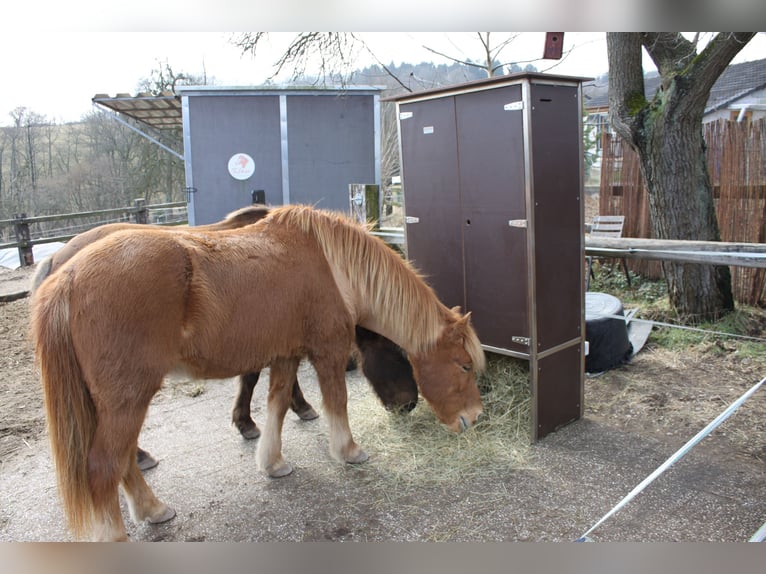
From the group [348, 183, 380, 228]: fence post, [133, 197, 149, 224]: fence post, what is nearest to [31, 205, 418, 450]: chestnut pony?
[348, 183, 380, 228]: fence post

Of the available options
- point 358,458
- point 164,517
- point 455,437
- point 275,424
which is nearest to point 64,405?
point 164,517

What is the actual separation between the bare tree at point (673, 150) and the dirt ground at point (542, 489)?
1585mm

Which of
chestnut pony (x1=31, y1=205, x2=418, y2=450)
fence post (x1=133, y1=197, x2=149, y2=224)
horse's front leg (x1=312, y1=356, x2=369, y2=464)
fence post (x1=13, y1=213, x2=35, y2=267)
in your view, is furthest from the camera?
fence post (x1=133, y1=197, x2=149, y2=224)

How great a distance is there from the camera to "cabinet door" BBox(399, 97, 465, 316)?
3543 millimetres

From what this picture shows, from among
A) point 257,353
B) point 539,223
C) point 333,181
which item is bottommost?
point 257,353

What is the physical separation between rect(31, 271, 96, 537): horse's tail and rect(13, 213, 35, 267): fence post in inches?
321


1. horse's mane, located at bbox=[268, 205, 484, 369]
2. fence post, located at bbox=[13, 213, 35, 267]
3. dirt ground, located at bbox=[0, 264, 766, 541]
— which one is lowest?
dirt ground, located at bbox=[0, 264, 766, 541]

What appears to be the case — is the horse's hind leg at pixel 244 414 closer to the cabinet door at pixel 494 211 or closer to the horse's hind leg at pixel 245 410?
the horse's hind leg at pixel 245 410

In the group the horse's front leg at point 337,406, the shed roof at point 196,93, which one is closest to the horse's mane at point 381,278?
the horse's front leg at point 337,406

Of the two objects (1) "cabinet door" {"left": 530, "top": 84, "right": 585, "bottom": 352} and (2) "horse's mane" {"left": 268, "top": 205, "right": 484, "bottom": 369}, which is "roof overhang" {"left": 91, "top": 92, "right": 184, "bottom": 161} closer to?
(2) "horse's mane" {"left": 268, "top": 205, "right": 484, "bottom": 369}

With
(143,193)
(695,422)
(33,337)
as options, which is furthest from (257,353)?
(143,193)

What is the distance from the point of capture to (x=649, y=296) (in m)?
6.54
